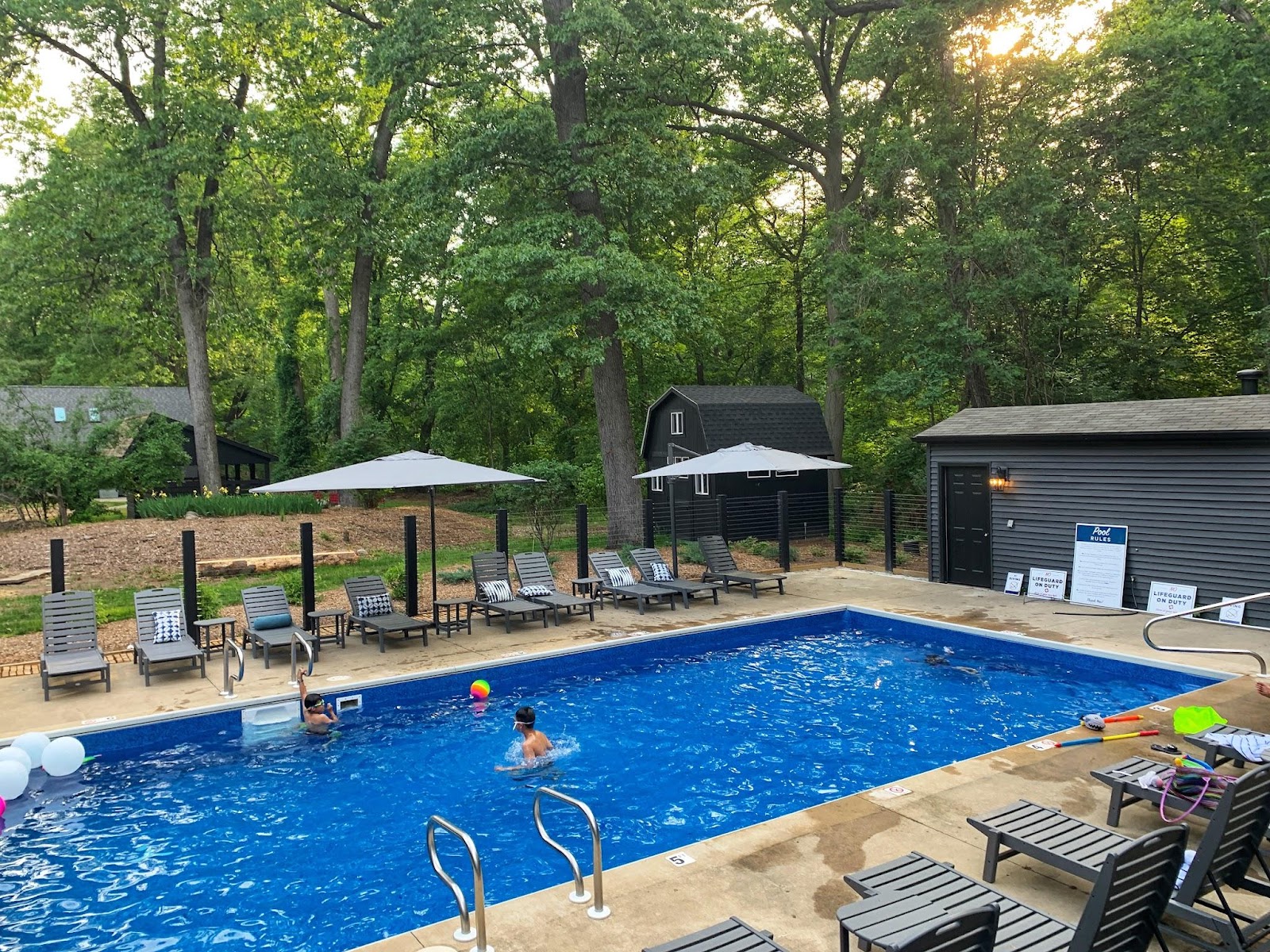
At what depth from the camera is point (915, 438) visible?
15.8m

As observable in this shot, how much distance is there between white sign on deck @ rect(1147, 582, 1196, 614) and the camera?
1232 centimetres

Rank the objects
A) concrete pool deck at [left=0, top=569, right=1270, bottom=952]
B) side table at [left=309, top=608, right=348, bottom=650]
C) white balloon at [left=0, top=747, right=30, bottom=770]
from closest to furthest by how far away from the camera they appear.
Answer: concrete pool deck at [left=0, top=569, right=1270, bottom=952] → white balloon at [left=0, top=747, right=30, bottom=770] → side table at [left=309, top=608, right=348, bottom=650]

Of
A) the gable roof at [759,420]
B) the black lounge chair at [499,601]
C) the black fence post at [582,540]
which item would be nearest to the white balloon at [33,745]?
the black lounge chair at [499,601]

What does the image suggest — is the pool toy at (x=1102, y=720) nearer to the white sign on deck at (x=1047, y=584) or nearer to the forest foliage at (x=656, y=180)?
the white sign on deck at (x=1047, y=584)

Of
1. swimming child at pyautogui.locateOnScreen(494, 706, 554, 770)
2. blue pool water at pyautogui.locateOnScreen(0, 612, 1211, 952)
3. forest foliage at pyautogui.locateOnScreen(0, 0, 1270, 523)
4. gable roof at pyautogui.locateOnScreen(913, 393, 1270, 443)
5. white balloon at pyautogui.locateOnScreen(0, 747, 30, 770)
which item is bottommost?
blue pool water at pyautogui.locateOnScreen(0, 612, 1211, 952)

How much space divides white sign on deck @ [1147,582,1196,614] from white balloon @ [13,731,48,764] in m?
13.8

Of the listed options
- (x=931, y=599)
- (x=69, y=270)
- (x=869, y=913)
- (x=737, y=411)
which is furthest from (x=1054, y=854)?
(x=69, y=270)

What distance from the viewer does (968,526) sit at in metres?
15.6

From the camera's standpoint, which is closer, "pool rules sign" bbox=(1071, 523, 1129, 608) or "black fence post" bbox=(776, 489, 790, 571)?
"pool rules sign" bbox=(1071, 523, 1129, 608)

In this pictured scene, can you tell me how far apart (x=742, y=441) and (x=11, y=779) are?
18586mm

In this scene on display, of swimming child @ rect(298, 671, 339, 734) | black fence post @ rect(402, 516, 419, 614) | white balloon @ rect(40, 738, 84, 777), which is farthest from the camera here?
black fence post @ rect(402, 516, 419, 614)

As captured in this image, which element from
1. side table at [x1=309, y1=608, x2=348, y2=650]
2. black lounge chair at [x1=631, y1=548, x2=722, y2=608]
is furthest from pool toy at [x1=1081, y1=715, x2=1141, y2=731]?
side table at [x1=309, y1=608, x2=348, y2=650]

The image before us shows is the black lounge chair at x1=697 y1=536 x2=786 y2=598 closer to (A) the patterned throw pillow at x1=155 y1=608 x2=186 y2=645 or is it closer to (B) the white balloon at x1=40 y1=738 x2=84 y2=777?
(A) the patterned throw pillow at x1=155 y1=608 x2=186 y2=645

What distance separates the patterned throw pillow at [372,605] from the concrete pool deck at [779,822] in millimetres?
475
